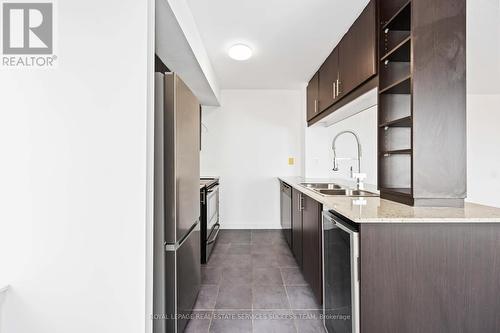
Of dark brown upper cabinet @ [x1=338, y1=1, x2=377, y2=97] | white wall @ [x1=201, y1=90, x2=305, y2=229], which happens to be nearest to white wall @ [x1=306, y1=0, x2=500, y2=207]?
white wall @ [x1=201, y1=90, x2=305, y2=229]

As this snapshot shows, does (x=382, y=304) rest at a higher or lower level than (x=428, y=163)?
lower

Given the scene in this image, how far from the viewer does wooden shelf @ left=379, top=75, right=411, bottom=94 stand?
145 cm

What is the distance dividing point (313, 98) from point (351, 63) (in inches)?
48.6

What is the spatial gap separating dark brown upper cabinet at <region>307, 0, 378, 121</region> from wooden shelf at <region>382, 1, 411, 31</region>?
0.11 m

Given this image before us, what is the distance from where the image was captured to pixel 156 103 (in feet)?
4.33

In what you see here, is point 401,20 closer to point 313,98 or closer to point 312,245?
point 312,245

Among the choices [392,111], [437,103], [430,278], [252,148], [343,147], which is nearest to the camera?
[430,278]

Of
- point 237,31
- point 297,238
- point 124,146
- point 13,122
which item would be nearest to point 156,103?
point 124,146

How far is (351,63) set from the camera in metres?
2.07

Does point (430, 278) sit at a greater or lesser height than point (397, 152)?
lesser

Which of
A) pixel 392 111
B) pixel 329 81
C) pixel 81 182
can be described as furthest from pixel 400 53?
pixel 81 182

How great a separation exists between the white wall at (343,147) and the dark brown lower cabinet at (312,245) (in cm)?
137

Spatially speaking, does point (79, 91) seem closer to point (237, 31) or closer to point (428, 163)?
point (237, 31)

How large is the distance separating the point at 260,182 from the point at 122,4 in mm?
3307
